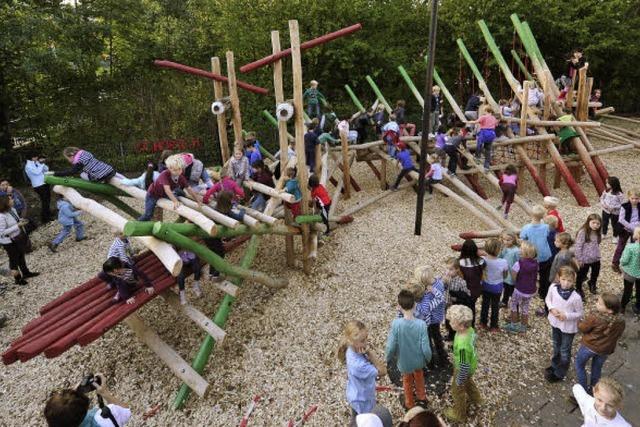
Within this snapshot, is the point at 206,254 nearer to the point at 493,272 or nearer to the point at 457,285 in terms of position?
the point at 457,285

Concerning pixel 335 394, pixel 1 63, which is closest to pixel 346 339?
pixel 335 394

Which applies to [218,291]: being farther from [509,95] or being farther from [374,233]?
[509,95]

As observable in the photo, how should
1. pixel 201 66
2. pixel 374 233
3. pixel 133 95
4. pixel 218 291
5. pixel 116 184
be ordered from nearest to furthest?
1. pixel 116 184
2. pixel 218 291
3. pixel 374 233
4. pixel 133 95
5. pixel 201 66

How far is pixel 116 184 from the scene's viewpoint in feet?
20.2

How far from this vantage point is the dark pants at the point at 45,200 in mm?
10883

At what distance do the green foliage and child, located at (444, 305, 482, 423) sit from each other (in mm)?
12590

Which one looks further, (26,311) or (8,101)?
(8,101)

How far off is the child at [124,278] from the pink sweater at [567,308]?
4.69 metres

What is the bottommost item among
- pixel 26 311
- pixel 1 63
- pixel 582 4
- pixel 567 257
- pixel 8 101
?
pixel 26 311

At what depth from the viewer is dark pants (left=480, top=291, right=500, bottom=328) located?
5.51 m

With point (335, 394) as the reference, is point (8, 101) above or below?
above

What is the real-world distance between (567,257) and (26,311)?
28.5 feet

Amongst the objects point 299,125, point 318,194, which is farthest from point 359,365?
point 318,194

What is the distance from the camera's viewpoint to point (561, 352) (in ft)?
15.9
